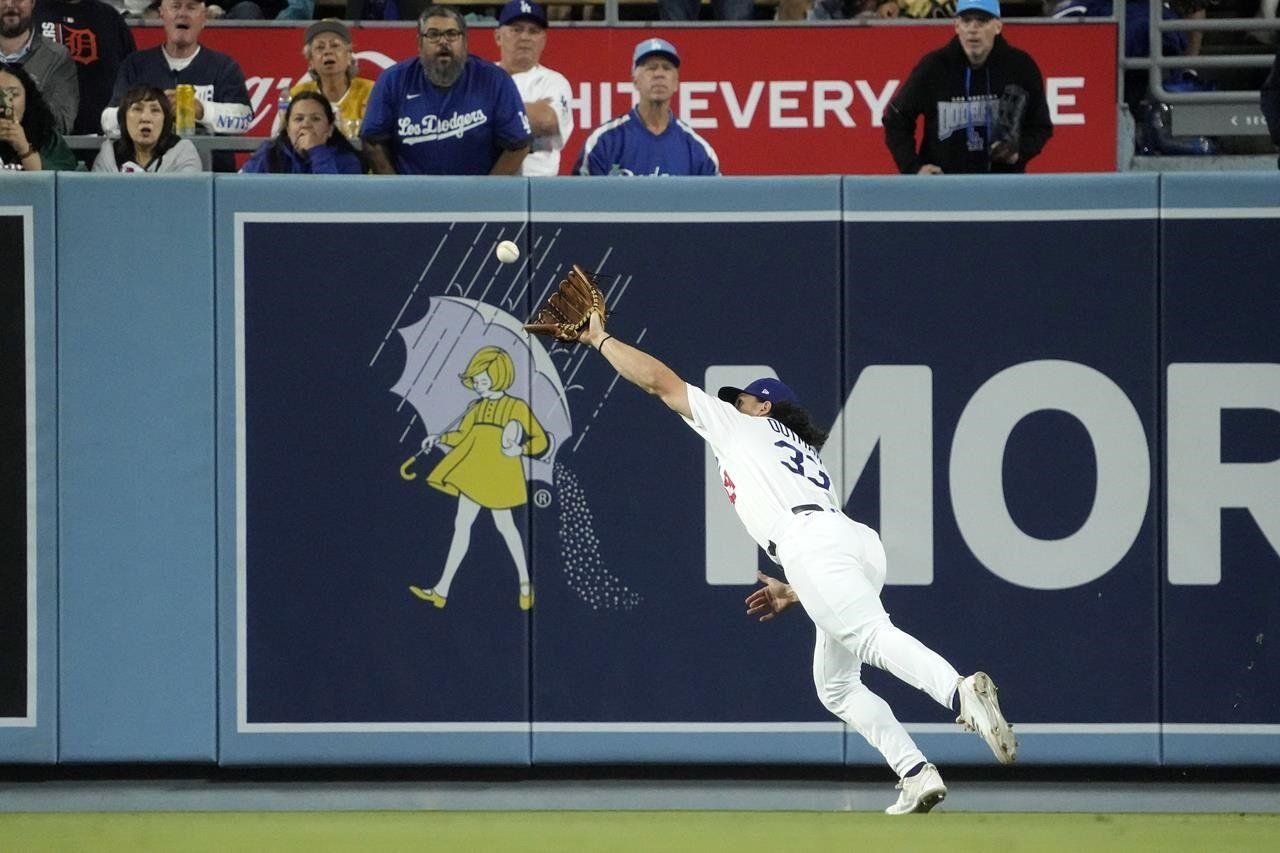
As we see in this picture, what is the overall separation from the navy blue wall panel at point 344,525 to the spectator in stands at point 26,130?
4.15 feet

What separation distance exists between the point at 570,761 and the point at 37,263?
3.61 metres

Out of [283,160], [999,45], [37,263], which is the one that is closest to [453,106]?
[283,160]

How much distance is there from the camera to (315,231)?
877cm

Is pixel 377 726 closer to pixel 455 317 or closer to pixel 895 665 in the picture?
pixel 455 317

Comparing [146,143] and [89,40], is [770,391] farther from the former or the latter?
[89,40]

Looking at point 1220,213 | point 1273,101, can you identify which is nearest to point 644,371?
point 1220,213

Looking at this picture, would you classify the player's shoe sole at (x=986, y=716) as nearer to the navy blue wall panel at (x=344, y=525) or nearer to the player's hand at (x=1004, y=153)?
the navy blue wall panel at (x=344, y=525)

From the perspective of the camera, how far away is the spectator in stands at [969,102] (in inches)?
369

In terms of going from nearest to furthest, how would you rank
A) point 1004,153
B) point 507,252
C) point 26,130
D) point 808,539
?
point 808,539, point 507,252, point 1004,153, point 26,130

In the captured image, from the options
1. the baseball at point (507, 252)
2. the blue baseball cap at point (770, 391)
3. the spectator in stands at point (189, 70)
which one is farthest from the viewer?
the spectator in stands at point (189, 70)

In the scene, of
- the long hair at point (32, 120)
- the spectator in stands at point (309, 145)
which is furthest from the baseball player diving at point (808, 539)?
the long hair at point (32, 120)

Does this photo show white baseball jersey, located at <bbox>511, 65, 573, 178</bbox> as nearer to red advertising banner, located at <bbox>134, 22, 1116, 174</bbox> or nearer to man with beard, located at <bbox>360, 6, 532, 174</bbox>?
man with beard, located at <bbox>360, 6, 532, 174</bbox>

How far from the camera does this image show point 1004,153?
30.3ft

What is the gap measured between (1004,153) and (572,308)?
2.97 meters
